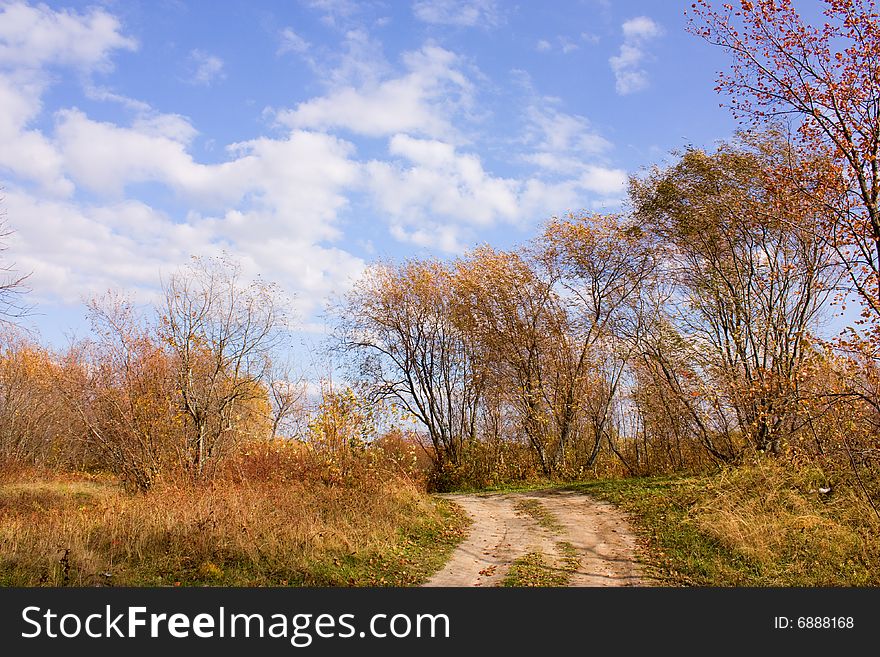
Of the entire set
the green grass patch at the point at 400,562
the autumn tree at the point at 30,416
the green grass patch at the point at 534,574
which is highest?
the autumn tree at the point at 30,416

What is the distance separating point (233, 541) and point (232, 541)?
1cm

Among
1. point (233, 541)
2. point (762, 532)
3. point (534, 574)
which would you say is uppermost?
point (233, 541)

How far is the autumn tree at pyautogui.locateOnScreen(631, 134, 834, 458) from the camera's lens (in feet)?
50.1

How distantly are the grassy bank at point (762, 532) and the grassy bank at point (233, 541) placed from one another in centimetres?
371

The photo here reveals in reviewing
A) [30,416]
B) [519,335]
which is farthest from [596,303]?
[30,416]

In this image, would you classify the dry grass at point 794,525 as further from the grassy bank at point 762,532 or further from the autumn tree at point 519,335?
the autumn tree at point 519,335

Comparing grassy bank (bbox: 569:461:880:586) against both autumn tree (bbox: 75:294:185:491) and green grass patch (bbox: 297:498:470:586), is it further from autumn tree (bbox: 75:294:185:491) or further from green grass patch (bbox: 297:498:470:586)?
autumn tree (bbox: 75:294:185:491)

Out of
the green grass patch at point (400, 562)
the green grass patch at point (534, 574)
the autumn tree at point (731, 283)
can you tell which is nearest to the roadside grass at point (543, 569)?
the green grass patch at point (534, 574)

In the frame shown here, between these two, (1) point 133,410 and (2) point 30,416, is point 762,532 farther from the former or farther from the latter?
(2) point 30,416

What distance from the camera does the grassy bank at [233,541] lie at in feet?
25.8

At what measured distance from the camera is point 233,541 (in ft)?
28.6
